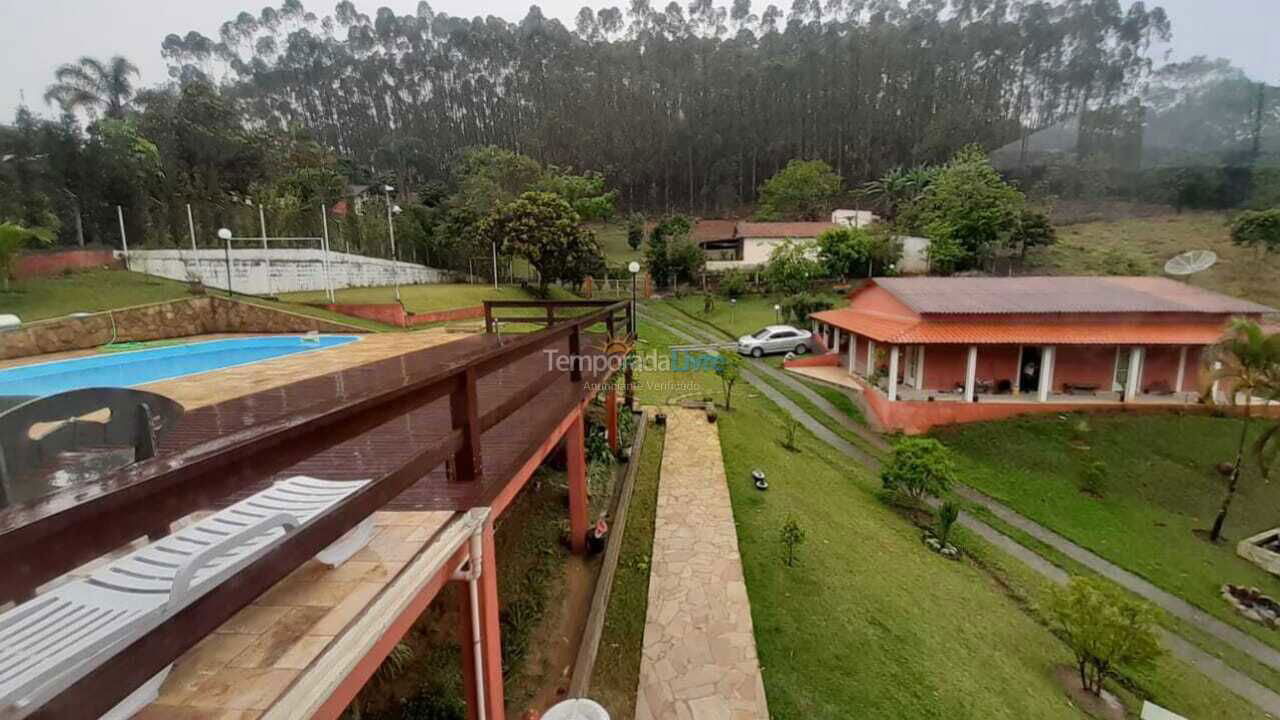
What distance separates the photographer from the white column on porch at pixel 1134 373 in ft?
44.5

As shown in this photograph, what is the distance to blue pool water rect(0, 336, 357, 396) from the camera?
7.37m

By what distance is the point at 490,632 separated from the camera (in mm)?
2365

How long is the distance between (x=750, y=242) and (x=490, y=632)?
32.2 meters

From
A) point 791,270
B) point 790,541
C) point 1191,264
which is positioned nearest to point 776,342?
point 791,270

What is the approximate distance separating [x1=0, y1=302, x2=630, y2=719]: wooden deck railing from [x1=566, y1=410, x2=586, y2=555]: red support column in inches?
129

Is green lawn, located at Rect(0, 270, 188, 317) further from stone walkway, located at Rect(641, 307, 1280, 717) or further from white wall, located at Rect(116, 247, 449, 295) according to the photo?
stone walkway, located at Rect(641, 307, 1280, 717)

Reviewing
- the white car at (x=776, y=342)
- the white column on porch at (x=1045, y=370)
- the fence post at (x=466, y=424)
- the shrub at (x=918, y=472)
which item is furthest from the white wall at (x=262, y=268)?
the white column on porch at (x=1045, y=370)

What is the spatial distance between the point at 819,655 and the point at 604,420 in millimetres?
4672

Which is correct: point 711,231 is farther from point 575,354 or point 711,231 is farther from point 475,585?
point 475,585

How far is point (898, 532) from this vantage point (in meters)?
8.54

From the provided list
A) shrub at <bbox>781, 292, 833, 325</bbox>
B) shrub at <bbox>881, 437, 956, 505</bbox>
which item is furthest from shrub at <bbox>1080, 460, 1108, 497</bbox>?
shrub at <bbox>781, 292, 833, 325</bbox>

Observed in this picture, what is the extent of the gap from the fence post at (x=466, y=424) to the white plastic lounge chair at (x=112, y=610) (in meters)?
0.68

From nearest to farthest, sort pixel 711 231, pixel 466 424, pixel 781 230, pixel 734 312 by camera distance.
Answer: pixel 466 424 < pixel 734 312 < pixel 781 230 < pixel 711 231

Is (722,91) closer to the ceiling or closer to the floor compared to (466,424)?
closer to the ceiling
